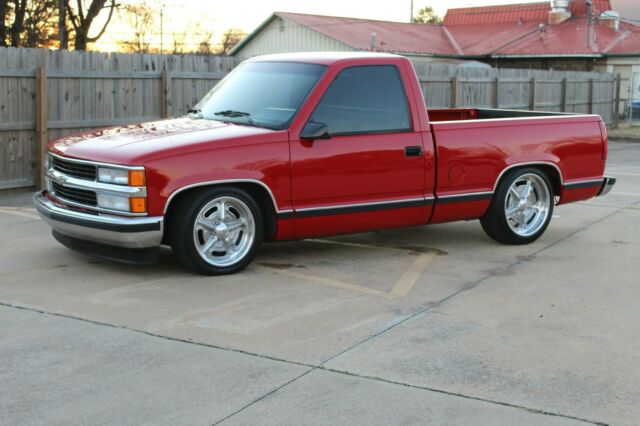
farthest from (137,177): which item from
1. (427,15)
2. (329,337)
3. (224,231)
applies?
(427,15)

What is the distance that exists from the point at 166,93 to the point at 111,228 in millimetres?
7686

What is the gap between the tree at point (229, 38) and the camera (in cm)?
→ 5862

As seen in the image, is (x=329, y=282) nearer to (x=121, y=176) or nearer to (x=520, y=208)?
(x=121, y=176)

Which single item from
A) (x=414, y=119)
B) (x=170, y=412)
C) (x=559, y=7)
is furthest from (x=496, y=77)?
(x=559, y=7)

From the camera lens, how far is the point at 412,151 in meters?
8.26

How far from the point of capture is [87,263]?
7898 millimetres

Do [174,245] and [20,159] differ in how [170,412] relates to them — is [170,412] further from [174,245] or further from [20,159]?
[20,159]

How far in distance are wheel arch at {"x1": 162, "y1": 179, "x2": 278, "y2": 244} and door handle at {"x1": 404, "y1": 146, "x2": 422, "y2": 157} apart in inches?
54.9

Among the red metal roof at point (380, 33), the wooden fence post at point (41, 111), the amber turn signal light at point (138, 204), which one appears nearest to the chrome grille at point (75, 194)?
the amber turn signal light at point (138, 204)

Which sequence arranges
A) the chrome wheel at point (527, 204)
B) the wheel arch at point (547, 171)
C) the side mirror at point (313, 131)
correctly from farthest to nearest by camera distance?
the chrome wheel at point (527, 204)
the wheel arch at point (547, 171)
the side mirror at point (313, 131)

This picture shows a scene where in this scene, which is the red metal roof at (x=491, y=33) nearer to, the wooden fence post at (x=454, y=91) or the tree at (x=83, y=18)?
the tree at (x=83, y=18)

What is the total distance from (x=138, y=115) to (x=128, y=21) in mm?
32117

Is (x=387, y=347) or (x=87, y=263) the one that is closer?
(x=387, y=347)

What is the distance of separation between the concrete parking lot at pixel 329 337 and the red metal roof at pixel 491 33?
32.0 metres
